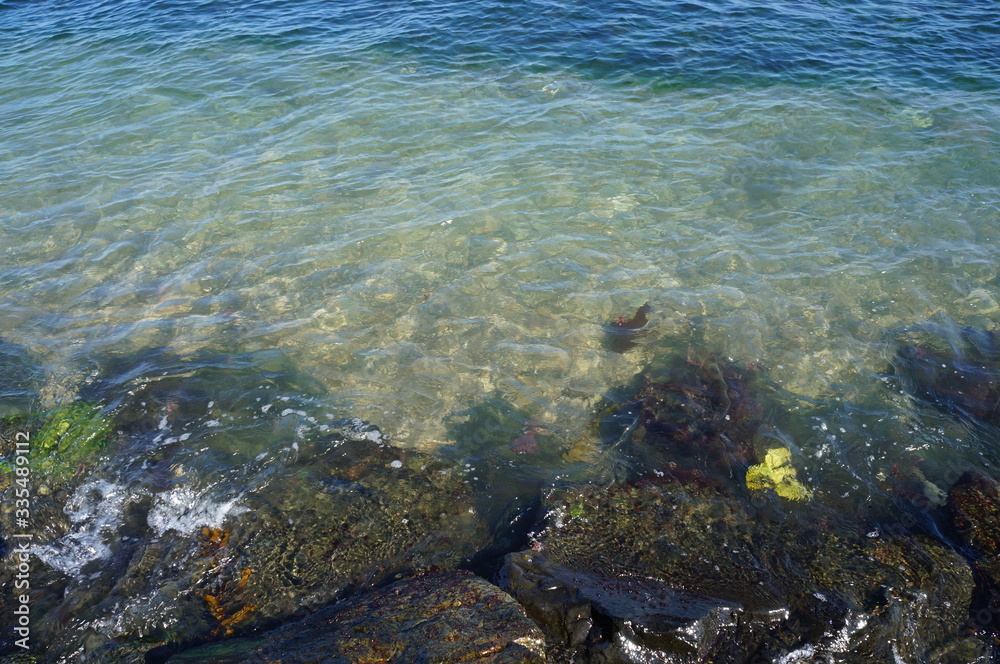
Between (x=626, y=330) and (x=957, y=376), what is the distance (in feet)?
13.8

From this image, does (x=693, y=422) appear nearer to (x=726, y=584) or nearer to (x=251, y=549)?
(x=726, y=584)

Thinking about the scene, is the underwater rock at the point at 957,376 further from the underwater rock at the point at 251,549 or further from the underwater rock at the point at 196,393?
the underwater rock at the point at 196,393

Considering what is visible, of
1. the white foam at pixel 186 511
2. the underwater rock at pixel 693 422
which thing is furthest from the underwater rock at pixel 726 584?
the white foam at pixel 186 511

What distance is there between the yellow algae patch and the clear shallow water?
30cm

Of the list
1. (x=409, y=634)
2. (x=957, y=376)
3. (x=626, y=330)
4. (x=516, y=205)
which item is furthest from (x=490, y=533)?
(x=516, y=205)

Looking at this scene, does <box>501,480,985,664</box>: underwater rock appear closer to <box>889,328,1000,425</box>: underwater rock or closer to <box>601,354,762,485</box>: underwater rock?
<box>601,354,762,485</box>: underwater rock

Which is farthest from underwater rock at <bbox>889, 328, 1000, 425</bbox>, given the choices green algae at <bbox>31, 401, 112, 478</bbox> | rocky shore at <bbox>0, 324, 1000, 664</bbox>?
green algae at <bbox>31, 401, 112, 478</bbox>

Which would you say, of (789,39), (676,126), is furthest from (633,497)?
(789,39)

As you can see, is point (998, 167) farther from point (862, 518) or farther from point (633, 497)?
point (633, 497)

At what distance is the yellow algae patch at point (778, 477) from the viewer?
651cm

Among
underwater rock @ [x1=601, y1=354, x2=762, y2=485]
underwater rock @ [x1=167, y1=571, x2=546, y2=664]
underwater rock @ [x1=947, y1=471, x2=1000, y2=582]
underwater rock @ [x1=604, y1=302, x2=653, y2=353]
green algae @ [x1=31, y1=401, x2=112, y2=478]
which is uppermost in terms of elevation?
underwater rock @ [x1=167, y1=571, x2=546, y2=664]

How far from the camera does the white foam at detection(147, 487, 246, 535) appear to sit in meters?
6.06

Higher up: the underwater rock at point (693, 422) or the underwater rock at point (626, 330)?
the underwater rock at point (626, 330)

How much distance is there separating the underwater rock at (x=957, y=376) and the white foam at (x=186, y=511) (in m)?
8.14
